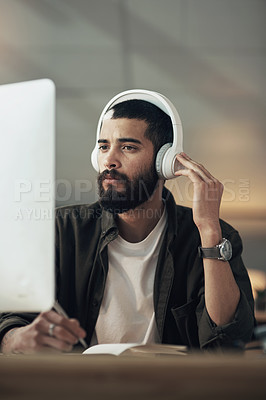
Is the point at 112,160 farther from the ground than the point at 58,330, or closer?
farther from the ground

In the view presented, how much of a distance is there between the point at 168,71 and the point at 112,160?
40 centimetres

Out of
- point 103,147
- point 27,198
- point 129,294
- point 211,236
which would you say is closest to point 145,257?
point 129,294

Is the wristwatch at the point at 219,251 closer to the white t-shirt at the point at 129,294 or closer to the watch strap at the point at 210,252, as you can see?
the watch strap at the point at 210,252

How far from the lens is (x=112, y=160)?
133cm

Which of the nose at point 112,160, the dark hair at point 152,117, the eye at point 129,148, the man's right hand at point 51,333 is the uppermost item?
the dark hair at point 152,117

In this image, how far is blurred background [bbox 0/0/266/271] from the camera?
148 cm

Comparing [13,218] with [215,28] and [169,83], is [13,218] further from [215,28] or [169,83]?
[215,28]

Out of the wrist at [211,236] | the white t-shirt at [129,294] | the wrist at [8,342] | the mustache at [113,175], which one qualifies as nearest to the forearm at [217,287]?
the wrist at [211,236]

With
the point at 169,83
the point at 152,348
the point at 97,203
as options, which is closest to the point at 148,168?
the point at 97,203

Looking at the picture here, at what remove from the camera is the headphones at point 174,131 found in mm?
1290

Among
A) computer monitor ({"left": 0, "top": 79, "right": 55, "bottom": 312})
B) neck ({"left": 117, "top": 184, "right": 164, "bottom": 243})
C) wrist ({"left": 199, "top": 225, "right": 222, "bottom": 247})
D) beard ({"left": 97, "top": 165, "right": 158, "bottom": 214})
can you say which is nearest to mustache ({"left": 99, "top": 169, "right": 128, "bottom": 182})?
beard ({"left": 97, "top": 165, "right": 158, "bottom": 214})

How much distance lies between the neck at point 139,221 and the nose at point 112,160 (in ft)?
0.48

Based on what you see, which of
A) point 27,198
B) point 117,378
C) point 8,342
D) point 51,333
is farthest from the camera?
point 8,342

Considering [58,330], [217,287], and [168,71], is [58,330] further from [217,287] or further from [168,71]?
[168,71]
